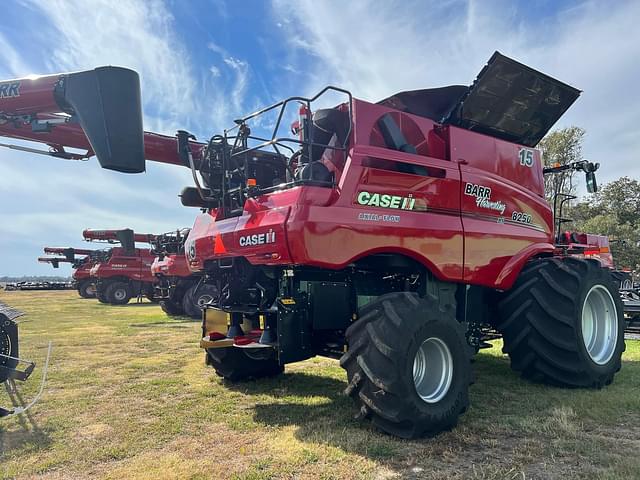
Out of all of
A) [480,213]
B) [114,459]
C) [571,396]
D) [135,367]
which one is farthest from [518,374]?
[135,367]

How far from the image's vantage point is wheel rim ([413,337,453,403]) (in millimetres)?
4285

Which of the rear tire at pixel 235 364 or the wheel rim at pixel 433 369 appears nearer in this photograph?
the wheel rim at pixel 433 369

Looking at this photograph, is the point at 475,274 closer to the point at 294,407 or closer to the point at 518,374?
the point at 518,374

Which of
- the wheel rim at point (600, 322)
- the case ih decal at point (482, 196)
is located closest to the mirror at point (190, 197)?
the case ih decal at point (482, 196)

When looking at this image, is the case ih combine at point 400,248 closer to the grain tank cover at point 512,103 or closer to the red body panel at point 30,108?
the grain tank cover at point 512,103

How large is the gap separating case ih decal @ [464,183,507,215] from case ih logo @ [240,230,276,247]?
2.15 m

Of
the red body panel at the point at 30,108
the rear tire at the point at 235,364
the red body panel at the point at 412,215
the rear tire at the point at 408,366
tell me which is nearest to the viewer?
the rear tire at the point at 408,366

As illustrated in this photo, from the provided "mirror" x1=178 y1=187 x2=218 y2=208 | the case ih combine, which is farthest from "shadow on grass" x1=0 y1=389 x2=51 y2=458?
"mirror" x1=178 y1=187 x2=218 y2=208

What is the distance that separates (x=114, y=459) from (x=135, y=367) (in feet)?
12.3

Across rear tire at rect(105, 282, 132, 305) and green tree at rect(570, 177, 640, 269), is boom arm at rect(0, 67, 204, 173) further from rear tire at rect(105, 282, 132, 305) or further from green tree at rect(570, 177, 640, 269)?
green tree at rect(570, 177, 640, 269)

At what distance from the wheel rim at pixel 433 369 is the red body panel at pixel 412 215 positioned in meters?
0.81

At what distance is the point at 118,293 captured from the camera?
2503 centimetres

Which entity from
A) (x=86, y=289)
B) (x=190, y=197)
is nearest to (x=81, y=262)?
(x=86, y=289)

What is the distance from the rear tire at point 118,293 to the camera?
24750 millimetres
